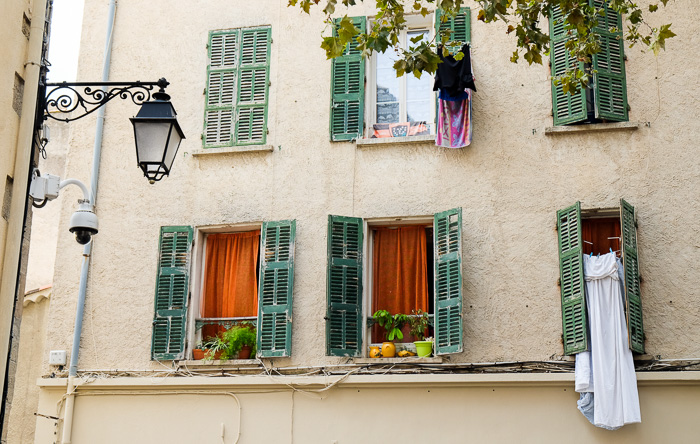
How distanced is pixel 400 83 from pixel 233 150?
2499mm

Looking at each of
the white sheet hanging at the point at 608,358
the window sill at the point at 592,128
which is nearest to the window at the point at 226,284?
the window sill at the point at 592,128

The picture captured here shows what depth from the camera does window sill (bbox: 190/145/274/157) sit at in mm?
13656

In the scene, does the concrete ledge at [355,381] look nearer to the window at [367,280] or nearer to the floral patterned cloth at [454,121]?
the window at [367,280]

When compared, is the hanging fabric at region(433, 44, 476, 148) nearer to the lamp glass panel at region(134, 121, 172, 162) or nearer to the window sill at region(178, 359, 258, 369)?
the window sill at region(178, 359, 258, 369)

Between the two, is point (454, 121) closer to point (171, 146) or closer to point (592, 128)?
point (592, 128)

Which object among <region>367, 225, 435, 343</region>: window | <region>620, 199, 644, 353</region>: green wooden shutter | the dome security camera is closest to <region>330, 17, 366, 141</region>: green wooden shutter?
<region>367, 225, 435, 343</region>: window

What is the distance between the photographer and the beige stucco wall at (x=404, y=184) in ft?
40.5

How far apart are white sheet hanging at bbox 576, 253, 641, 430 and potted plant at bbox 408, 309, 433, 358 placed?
1881mm

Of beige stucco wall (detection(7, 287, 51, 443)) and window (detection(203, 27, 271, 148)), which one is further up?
window (detection(203, 27, 271, 148))

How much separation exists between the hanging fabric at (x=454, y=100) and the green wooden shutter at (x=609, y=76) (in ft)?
5.27

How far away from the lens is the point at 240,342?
1300 centimetres

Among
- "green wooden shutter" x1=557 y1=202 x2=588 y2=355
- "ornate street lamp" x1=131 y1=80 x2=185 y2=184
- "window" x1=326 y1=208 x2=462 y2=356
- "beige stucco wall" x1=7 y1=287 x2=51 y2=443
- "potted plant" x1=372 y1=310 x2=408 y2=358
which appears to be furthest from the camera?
"beige stucco wall" x1=7 y1=287 x2=51 y2=443

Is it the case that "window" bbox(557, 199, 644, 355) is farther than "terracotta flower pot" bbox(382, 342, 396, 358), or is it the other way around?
"terracotta flower pot" bbox(382, 342, 396, 358)

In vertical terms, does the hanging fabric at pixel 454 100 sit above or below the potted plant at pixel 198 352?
above
